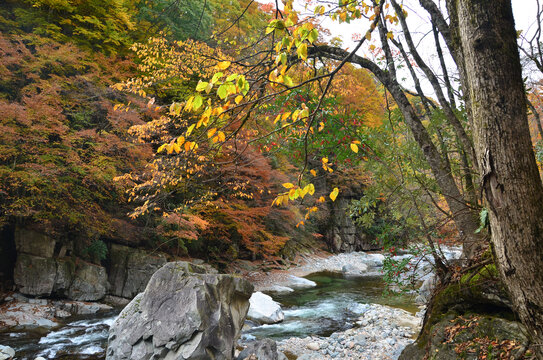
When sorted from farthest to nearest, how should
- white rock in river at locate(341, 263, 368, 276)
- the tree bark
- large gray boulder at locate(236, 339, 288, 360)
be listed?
white rock in river at locate(341, 263, 368, 276), large gray boulder at locate(236, 339, 288, 360), the tree bark

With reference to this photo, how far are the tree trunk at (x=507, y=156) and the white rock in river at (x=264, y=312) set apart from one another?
24.3ft

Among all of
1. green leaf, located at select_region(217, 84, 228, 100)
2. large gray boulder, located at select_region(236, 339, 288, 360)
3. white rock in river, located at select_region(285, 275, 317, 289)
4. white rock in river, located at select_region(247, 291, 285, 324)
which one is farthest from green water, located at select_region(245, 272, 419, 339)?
green leaf, located at select_region(217, 84, 228, 100)

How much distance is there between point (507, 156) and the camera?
149cm

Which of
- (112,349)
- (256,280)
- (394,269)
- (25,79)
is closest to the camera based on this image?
(394,269)

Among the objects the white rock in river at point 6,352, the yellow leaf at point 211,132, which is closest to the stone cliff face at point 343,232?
the white rock in river at point 6,352

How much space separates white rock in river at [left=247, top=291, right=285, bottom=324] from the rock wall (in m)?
3.05


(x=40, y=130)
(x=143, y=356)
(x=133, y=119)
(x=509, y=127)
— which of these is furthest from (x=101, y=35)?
(x=509, y=127)

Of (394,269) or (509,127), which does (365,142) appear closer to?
(394,269)

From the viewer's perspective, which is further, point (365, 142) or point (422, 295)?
point (422, 295)

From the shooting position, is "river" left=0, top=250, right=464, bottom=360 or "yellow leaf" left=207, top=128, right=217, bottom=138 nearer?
"yellow leaf" left=207, top=128, right=217, bottom=138

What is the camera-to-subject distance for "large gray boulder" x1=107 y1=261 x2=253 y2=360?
479 centimetres

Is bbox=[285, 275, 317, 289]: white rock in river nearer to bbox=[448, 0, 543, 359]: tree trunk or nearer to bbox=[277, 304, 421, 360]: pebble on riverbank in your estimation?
bbox=[277, 304, 421, 360]: pebble on riverbank

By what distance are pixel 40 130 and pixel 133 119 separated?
223cm

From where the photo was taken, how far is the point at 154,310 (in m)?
5.12
